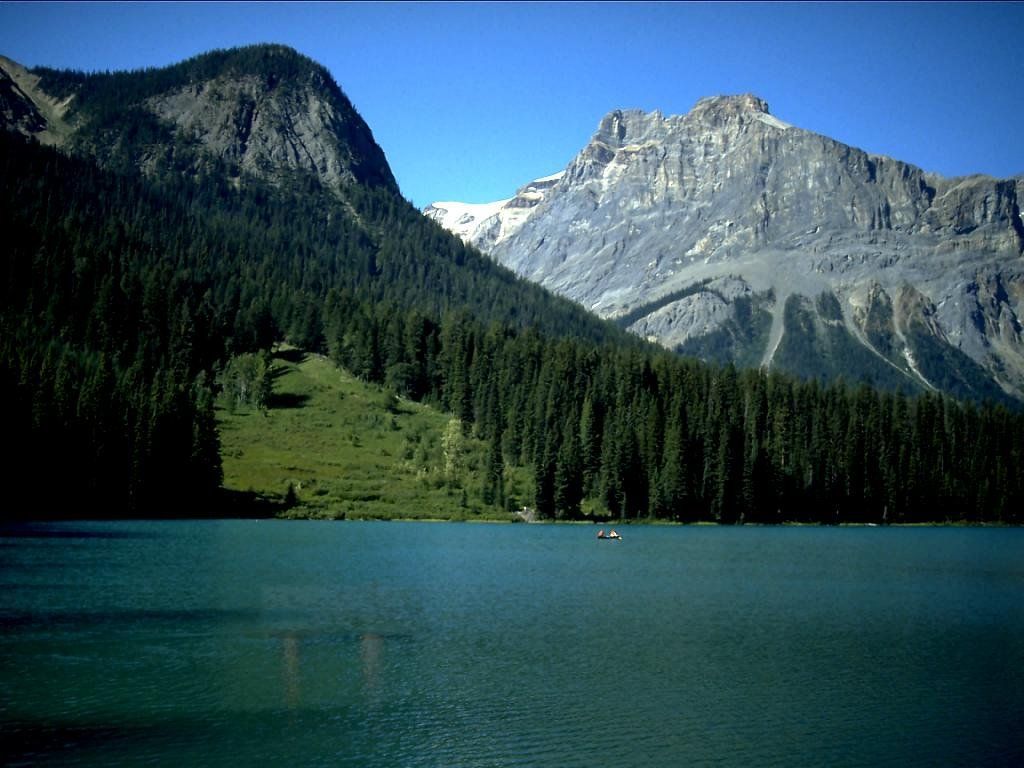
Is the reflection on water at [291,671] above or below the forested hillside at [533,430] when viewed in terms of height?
below

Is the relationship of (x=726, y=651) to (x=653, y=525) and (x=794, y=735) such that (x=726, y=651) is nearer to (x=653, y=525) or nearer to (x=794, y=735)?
(x=794, y=735)

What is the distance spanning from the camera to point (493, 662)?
152ft

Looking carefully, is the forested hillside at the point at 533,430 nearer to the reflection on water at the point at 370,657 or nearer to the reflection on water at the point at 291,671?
the reflection on water at the point at 291,671

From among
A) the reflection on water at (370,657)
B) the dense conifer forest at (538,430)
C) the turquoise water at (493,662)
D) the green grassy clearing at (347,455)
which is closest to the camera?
the turquoise water at (493,662)

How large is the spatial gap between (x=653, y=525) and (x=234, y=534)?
233 feet

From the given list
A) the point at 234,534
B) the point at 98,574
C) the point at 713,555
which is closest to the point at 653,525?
the point at 713,555

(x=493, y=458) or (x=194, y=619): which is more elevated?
(x=493, y=458)

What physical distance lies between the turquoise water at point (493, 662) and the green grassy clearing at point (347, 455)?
57.4m

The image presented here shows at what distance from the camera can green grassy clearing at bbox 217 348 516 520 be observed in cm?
14688

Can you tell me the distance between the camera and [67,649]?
151 feet

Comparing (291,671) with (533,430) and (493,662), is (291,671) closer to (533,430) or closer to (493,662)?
(493,662)

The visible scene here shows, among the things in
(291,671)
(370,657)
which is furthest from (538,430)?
(291,671)

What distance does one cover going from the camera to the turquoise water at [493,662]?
34.1 m

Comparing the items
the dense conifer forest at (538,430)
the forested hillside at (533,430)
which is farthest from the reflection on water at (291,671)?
the dense conifer forest at (538,430)
